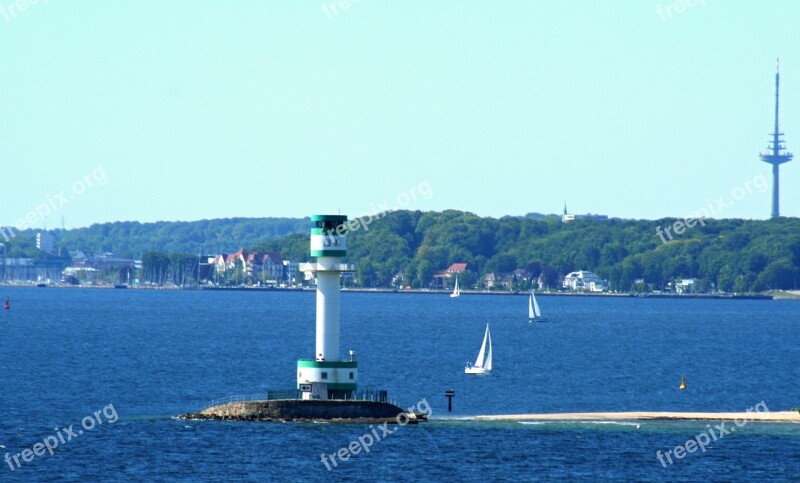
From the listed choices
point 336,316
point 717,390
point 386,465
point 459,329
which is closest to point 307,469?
point 386,465

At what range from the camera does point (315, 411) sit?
237 ft

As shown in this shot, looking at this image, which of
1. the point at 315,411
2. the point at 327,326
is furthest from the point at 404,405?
the point at 315,411

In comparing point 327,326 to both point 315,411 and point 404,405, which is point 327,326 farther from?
point 404,405

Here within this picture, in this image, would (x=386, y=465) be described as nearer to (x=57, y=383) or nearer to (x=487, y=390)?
(x=487, y=390)

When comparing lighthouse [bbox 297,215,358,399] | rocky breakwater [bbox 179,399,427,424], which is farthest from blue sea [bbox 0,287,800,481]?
lighthouse [bbox 297,215,358,399]

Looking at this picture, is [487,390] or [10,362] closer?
[487,390]

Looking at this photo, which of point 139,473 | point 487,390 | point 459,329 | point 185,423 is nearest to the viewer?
point 139,473

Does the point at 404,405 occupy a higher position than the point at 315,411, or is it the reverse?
the point at 315,411

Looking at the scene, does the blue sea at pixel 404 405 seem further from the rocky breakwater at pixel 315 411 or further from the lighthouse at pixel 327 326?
the lighthouse at pixel 327 326

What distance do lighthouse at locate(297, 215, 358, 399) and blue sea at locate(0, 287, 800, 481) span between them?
8.16ft

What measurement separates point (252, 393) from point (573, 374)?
101ft

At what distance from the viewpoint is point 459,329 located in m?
189

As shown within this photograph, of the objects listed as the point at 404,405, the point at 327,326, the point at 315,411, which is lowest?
the point at 404,405

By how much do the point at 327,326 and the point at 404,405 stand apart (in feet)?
38.9
